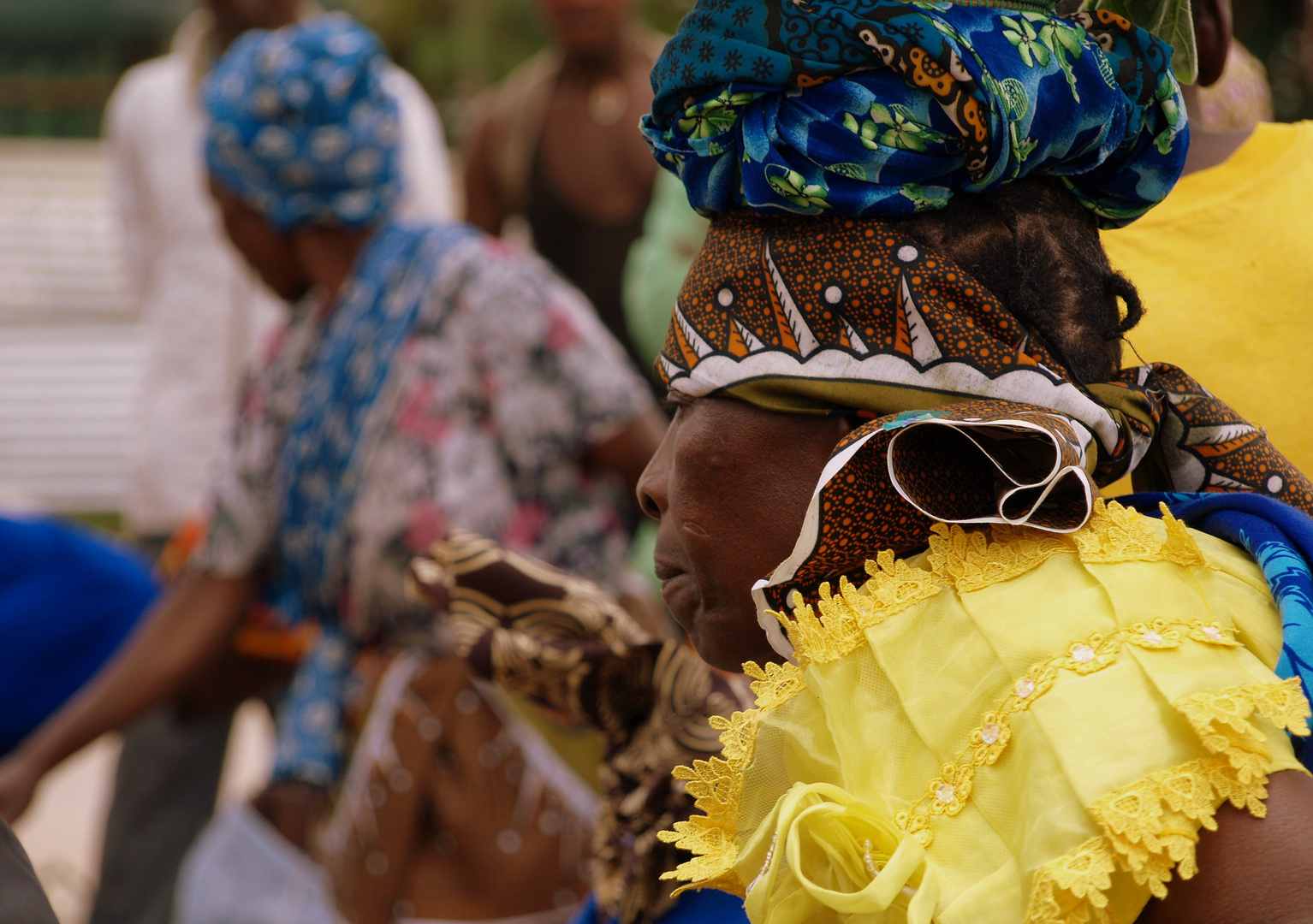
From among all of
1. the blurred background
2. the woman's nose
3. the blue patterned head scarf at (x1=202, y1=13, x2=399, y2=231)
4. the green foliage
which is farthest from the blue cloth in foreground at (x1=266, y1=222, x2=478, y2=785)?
the green foliage

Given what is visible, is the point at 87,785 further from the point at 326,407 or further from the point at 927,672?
the point at 927,672

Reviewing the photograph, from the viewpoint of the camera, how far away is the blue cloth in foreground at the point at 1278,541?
1.21 meters

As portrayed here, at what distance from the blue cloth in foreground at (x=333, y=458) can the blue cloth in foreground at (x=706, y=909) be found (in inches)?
60.5

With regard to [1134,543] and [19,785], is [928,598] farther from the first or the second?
[19,785]

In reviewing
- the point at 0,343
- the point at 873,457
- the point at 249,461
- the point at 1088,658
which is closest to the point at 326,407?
the point at 249,461

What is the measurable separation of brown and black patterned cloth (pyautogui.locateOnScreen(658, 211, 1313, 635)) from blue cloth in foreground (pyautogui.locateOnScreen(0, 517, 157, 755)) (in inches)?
103

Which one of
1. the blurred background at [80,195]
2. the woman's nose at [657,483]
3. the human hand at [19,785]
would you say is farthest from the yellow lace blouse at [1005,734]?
the blurred background at [80,195]

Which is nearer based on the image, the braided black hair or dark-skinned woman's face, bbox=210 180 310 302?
the braided black hair

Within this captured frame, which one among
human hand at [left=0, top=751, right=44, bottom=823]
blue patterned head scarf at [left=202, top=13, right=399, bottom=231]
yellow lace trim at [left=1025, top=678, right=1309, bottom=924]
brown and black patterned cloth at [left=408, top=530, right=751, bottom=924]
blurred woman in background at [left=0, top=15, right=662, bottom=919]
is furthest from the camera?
blue patterned head scarf at [left=202, top=13, right=399, bottom=231]

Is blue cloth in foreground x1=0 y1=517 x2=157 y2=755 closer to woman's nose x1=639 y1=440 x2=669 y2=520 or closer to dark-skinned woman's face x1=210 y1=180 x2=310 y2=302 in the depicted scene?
dark-skinned woman's face x1=210 y1=180 x2=310 y2=302

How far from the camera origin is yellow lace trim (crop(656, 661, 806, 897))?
1.33 m

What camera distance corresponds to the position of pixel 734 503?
59.1 inches

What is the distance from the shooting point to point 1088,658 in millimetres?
1192

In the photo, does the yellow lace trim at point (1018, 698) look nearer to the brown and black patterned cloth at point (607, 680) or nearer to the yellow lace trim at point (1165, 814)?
the yellow lace trim at point (1165, 814)
